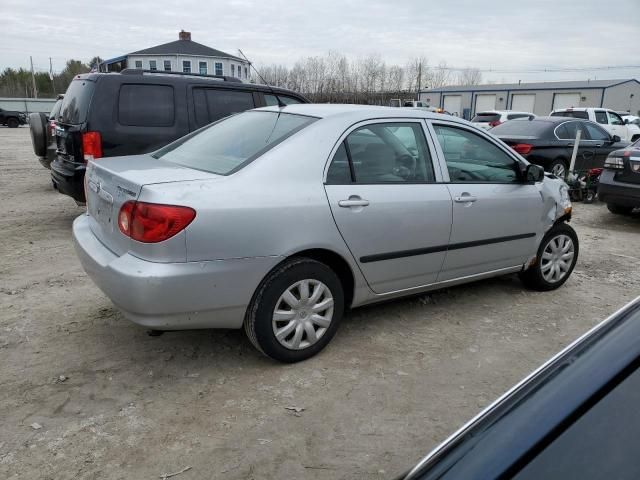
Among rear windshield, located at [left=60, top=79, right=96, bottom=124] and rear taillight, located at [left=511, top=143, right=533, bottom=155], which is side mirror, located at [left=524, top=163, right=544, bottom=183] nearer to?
rear windshield, located at [left=60, top=79, right=96, bottom=124]

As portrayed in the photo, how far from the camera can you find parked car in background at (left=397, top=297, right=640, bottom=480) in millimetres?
1019

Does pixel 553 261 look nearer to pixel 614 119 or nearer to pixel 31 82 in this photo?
pixel 614 119

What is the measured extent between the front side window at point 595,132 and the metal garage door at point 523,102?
4194 centimetres

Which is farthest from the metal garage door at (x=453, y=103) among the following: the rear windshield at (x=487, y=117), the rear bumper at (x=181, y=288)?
the rear bumper at (x=181, y=288)

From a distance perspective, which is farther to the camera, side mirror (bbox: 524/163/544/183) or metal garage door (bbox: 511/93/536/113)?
metal garage door (bbox: 511/93/536/113)

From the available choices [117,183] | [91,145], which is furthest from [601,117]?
[117,183]

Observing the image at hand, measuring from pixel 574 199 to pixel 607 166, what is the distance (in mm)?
1864

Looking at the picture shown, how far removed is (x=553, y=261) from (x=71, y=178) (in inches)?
203

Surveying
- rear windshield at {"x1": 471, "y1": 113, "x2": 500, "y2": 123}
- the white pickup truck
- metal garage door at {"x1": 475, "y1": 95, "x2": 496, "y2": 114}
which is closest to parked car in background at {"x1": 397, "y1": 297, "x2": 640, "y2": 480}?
the white pickup truck

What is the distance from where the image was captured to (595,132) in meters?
11.6

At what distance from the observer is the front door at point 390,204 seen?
3.40m

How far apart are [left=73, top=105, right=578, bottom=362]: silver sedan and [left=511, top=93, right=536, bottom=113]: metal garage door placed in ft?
168

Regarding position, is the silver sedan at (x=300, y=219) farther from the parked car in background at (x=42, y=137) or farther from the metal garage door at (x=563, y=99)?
the metal garage door at (x=563, y=99)

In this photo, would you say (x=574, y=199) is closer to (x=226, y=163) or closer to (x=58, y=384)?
(x=226, y=163)
